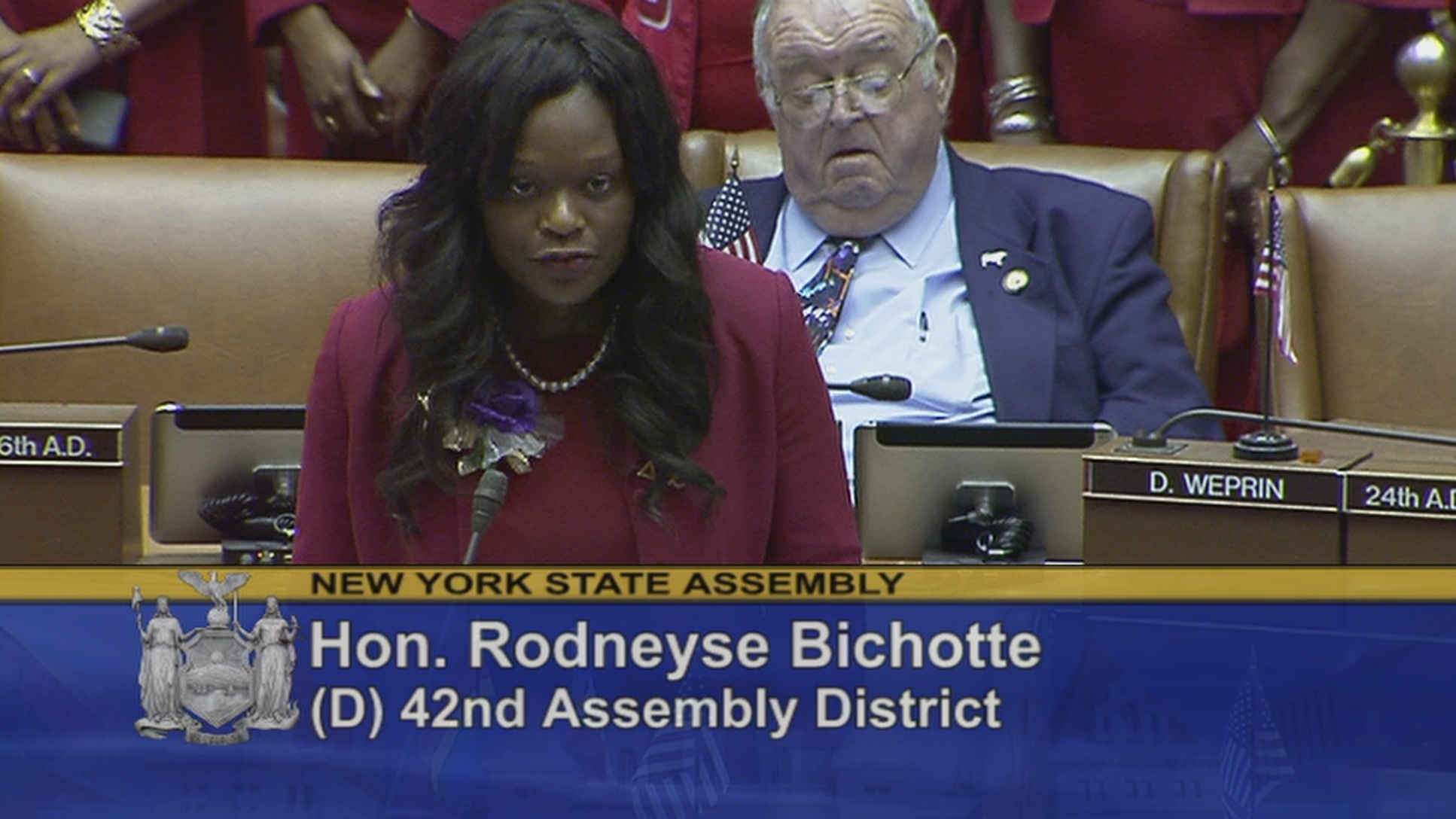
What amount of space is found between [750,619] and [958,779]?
8.1 inches

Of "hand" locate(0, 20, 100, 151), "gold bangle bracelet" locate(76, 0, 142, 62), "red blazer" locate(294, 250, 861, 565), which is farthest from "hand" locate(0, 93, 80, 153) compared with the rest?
"red blazer" locate(294, 250, 861, 565)

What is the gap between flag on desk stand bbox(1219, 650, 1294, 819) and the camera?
1.58 meters

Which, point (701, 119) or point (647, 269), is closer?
point (647, 269)

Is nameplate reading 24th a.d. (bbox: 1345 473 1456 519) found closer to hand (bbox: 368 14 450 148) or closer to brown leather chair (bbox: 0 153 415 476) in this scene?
brown leather chair (bbox: 0 153 415 476)

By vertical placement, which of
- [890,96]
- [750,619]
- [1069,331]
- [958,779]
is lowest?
[958,779]

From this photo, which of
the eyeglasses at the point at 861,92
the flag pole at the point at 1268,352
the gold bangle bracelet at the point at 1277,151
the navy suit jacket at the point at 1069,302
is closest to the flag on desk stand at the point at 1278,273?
the flag pole at the point at 1268,352

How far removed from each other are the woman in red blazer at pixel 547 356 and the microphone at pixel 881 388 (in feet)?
0.62

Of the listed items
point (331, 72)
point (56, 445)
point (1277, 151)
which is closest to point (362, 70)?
point (331, 72)

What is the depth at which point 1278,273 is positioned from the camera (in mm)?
2986

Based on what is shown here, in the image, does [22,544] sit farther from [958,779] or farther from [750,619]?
[958,779]

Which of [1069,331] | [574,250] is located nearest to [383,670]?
[574,250]

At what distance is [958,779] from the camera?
1611 mm

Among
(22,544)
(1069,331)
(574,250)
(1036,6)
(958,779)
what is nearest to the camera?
(958,779)

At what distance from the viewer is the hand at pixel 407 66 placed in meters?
3.49
